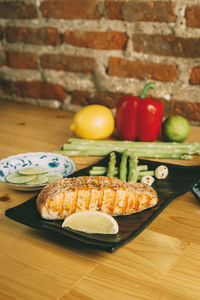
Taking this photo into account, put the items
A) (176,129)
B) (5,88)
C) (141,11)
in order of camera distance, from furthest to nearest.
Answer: (5,88) < (141,11) < (176,129)

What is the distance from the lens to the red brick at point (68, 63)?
72.4 inches

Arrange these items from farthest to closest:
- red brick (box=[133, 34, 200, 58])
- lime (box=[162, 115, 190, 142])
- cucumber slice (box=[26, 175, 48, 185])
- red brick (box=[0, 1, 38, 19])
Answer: red brick (box=[0, 1, 38, 19]), red brick (box=[133, 34, 200, 58]), lime (box=[162, 115, 190, 142]), cucumber slice (box=[26, 175, 48, 185])

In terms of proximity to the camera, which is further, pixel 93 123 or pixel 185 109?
pixel 185 109

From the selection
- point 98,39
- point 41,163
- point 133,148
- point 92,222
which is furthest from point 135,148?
point 98,39

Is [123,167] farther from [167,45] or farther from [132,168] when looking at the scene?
[167,45]

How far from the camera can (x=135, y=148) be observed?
134 centimetres

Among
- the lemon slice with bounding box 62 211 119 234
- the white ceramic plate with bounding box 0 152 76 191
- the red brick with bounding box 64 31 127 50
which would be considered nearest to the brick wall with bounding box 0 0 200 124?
the red brick with bounding box 64 31 127 50

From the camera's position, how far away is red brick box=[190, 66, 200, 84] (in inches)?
61.8

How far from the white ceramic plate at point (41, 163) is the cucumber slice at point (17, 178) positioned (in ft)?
0.21

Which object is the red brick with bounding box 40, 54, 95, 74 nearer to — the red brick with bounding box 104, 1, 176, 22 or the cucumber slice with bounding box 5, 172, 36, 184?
the red brick with bounding box 104, 1, 176, 22

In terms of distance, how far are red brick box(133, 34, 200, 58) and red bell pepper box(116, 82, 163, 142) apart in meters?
0.24

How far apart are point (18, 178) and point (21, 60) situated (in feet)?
3.96

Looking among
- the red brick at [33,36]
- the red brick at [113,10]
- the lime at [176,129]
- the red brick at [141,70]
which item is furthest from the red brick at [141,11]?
the lime at [176,129]

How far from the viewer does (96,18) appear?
5.76 feet
